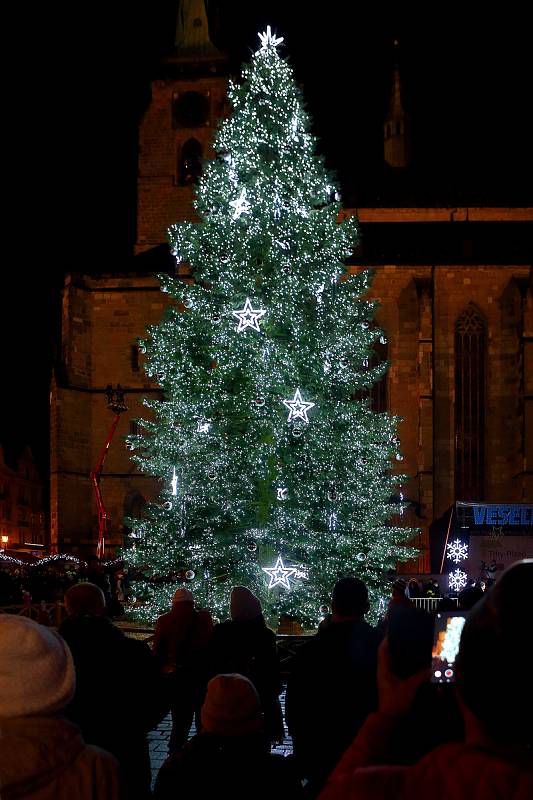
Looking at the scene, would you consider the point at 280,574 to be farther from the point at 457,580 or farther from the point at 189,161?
the point at 189,161

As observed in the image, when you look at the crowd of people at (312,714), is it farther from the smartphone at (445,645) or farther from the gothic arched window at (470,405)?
the gothic arched window at (470,405)

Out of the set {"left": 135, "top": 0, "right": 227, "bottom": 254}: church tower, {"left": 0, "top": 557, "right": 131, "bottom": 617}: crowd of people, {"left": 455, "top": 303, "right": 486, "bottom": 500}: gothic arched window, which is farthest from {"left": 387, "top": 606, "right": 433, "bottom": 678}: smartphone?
{"left": 135, "top": 0, "right": 227, "bottom": 254}: church tower

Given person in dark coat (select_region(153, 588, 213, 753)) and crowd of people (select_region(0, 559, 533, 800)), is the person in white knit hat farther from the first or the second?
person in dark coat (select_region(153, 588, 213, 753))

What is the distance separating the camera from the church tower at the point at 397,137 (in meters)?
47.6

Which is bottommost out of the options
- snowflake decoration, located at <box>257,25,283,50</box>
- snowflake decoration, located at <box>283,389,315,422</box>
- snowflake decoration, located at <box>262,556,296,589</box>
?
snowflake decoration, located at <box>262,556,296,589</box>

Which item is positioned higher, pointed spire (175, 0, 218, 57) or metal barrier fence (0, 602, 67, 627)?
pointed spire (175, 0, 218, 57)

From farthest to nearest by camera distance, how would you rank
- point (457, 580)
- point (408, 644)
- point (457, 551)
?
point (457, 551), point (457, 580), point (408, 644)

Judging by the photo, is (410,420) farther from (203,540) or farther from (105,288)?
(203,540)

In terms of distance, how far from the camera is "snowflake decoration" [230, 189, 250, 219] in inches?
665

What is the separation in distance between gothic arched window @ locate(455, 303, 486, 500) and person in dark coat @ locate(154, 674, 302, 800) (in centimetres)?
3163

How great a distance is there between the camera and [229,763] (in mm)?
2928

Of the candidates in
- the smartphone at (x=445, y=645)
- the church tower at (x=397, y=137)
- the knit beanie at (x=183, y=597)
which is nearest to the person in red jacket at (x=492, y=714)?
the smartphone at (x=445, y=645)

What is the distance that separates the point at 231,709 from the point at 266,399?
13.2 meters

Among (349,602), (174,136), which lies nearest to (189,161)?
(174,136)
